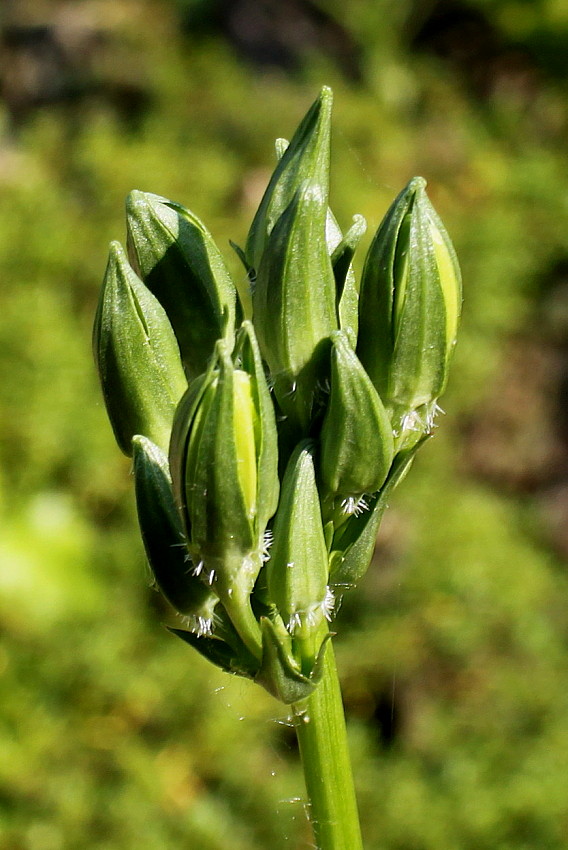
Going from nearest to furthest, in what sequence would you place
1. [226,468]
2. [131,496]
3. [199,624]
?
[226,468] → [199,624] → [131,496]

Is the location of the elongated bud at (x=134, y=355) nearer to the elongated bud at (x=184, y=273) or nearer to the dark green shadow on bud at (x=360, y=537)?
the elongated bud at (x=184, y=273)

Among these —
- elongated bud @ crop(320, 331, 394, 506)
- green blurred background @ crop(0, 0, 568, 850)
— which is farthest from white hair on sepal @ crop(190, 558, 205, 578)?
Result: green blurred background @ crop(0, 0, 568, 850)

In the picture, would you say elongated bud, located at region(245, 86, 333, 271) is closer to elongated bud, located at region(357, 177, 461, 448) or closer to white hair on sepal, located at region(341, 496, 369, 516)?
elongated bud, located at region(357, 177, 461, 448)

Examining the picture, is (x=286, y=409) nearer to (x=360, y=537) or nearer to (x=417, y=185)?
(x=360, y=537)

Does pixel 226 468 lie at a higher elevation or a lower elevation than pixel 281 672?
higher

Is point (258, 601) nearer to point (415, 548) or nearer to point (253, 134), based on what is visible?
point (415, 548)

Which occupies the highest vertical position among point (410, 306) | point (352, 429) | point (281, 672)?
point (410, 306)

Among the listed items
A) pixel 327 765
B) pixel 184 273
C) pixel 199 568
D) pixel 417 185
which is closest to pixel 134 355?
pixel 184 273

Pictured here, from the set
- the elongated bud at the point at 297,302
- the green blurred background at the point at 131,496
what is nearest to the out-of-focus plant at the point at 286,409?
the elongated bud at the point at 297,302
